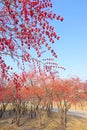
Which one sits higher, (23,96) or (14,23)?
(23,96)

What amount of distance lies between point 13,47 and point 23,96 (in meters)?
25.8

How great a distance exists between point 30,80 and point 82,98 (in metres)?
7.57

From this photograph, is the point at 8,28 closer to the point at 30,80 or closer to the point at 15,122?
the point at 15,122

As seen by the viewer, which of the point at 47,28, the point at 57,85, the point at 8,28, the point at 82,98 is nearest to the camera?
the point at 47,28

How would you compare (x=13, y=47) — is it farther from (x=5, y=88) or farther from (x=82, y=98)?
(x=5, y=88)

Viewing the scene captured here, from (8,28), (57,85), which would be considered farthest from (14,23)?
(57,85)

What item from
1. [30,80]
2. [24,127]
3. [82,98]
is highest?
[30,80]

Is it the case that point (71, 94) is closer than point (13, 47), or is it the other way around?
point (13, 47)

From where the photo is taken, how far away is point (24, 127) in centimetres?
2598

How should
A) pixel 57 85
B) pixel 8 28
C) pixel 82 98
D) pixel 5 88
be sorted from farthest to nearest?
pixel 5 88, pixel 57 85, pixel 82 98, pixel 8 28

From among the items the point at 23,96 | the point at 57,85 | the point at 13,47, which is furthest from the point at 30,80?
the point at 13,47

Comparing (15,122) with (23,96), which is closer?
(15,122)

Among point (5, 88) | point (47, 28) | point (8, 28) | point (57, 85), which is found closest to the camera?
point (47, 28)

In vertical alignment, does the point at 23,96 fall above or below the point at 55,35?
above
